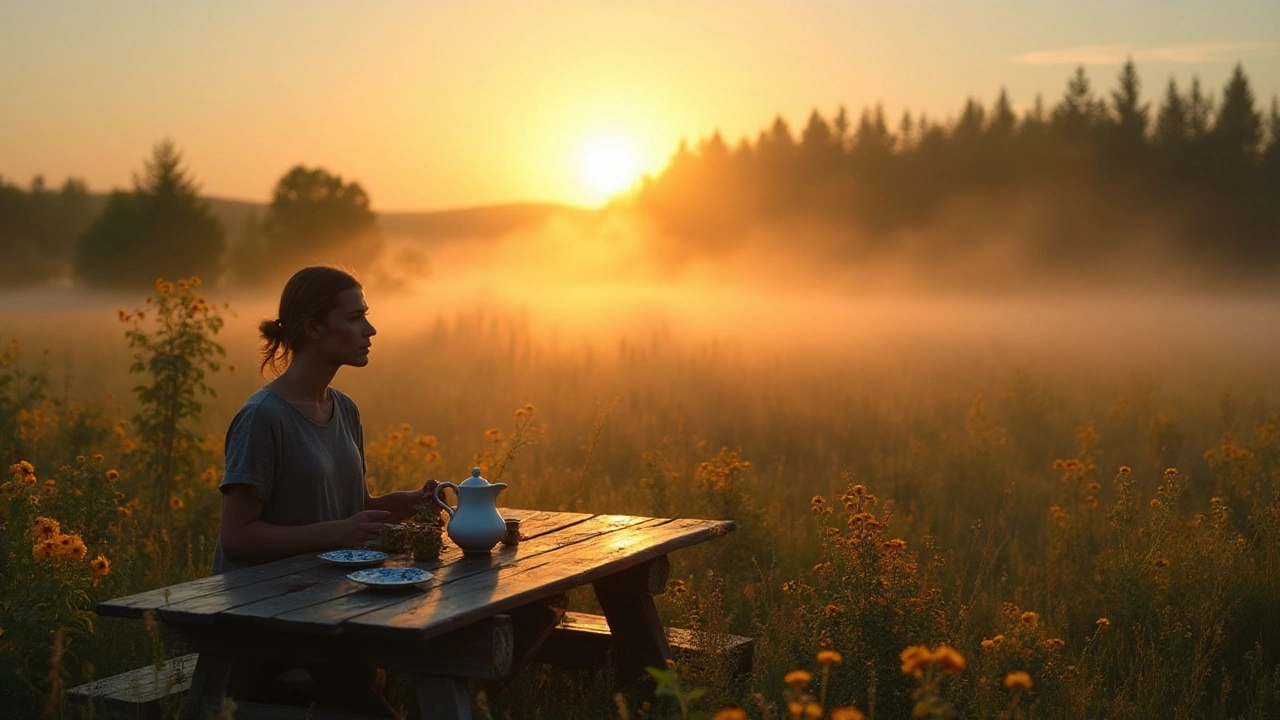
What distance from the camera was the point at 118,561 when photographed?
5.99 metres

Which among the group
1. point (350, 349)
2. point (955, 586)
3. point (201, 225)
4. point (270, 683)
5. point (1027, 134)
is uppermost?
point (1027, 134)

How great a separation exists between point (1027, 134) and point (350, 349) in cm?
5110

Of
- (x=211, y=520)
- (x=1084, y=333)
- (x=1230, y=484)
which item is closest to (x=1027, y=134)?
(x=1084, y=333)

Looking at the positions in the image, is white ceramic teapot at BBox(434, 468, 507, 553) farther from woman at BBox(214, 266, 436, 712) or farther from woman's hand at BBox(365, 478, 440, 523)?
woman's hand at BBox(365, 478, 440, 523)

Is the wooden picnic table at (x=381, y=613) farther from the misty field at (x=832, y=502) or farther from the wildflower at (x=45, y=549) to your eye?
the wildflower at (x=45, y=549)

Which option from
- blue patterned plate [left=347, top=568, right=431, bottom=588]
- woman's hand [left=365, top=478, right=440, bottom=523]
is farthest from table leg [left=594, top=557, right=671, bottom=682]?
blue patterned plate [left=347, top=568, right=431, bottom=588]

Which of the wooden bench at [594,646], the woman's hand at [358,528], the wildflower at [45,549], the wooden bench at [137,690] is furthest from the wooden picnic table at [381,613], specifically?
the wooden bench at [594,646]

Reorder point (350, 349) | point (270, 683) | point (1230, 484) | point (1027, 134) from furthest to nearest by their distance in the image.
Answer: point (1027, 134) < point (1230, 484) < point (350, 349) < point (270, 683)

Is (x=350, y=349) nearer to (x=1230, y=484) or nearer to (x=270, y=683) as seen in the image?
(x=270, y=683)

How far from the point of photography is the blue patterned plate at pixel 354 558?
368cm

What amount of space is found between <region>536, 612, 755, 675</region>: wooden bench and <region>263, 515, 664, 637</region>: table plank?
2.12 feet

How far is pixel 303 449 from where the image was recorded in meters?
4.13

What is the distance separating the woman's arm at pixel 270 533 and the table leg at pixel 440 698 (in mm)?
796

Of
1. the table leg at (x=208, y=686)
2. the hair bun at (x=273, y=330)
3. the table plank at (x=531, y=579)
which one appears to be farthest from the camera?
the hair bun at (x=273, y=330)
